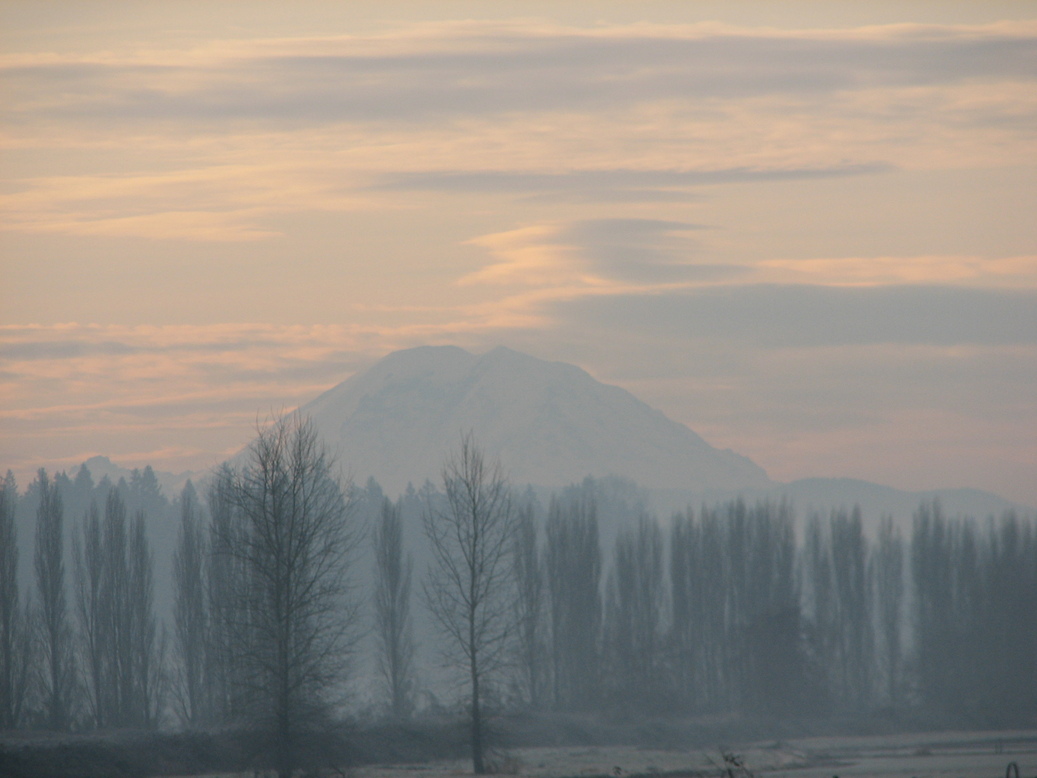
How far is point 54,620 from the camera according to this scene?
50875 millimetres

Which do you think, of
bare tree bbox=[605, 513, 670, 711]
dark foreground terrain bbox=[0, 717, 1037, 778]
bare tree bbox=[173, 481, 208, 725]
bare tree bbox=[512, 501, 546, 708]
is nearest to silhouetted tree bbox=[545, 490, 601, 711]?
bare tree bbox=[512, 501, 546, 708]

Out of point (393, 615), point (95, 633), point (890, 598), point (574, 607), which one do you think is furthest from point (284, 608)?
point (890, 598)

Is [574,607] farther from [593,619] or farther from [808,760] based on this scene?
[808,760]

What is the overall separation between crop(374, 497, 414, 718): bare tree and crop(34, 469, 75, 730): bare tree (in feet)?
47.9

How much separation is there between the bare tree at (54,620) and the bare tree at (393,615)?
1461 cm

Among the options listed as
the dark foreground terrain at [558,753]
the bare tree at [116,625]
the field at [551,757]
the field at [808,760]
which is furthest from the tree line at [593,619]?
the field at [808,760]

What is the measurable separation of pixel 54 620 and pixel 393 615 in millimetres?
16651

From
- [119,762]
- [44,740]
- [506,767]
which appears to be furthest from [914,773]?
[44,740]

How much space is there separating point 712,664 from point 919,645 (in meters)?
12.8

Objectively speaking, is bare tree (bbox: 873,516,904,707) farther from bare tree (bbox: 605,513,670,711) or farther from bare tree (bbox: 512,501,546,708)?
bare tree (bbox: 512,501,546,708)

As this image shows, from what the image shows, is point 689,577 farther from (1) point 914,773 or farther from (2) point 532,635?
(1) point 914,773

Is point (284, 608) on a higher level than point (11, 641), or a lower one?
higher

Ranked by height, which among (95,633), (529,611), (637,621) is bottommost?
(637,621)

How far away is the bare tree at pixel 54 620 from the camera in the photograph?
4784cm
